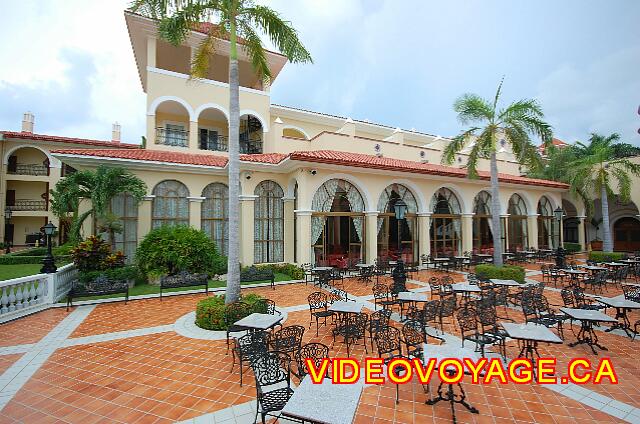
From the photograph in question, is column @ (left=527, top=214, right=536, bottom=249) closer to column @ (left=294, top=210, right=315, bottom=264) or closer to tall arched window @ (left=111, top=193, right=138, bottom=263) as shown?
column @ (left=294, top=210, right=315, bottom=264)

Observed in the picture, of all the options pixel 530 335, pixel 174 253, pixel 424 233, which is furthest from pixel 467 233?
pixel 174 253

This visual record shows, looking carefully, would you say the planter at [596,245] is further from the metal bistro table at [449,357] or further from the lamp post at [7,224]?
the lamp post at [7,224]

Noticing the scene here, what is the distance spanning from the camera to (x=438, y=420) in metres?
4.24

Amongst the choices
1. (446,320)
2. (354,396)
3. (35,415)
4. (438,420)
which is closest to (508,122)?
(446,320)

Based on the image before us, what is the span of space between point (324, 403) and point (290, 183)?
13.9 m

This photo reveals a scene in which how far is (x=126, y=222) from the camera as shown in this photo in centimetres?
1496

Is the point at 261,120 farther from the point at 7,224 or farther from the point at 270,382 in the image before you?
the point at 7,224

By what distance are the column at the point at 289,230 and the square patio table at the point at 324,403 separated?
12939 millimetres

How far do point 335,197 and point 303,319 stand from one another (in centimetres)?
874

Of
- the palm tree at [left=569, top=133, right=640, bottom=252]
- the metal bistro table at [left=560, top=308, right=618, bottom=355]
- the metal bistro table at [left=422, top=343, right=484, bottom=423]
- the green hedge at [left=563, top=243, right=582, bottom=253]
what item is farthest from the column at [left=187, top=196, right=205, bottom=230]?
the green hedge at [left=563, top=243, right=582, bottom=253]

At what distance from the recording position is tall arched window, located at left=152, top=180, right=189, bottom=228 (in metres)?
15.3

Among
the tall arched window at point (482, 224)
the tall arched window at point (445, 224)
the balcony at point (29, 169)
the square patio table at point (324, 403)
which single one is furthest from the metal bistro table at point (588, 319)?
the balcony at point (29, 169)

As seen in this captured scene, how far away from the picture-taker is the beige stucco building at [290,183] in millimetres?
15016

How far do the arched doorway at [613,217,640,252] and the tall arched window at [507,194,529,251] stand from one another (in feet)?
39.9
